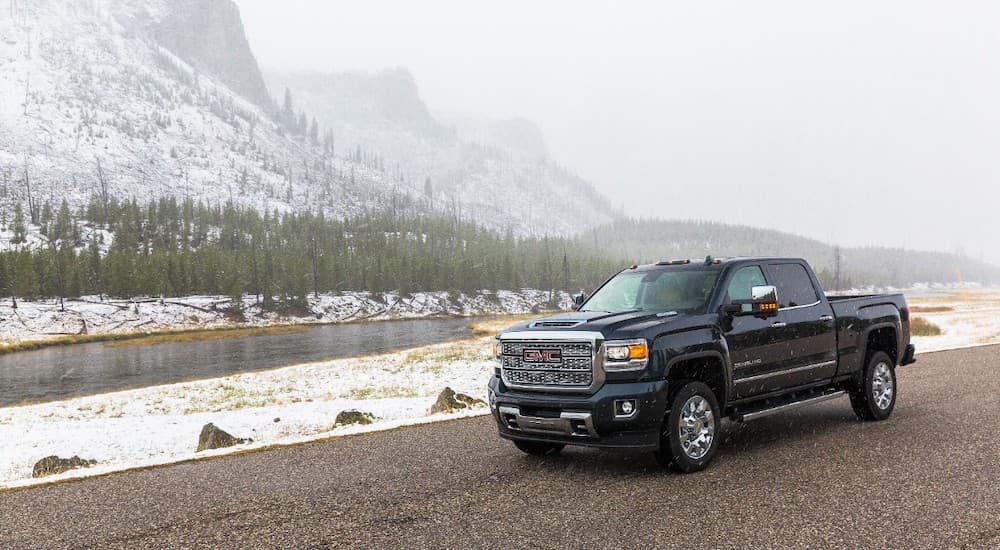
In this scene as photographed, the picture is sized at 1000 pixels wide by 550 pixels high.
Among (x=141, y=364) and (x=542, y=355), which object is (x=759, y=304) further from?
(x=141, y=364)

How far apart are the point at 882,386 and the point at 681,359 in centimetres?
489

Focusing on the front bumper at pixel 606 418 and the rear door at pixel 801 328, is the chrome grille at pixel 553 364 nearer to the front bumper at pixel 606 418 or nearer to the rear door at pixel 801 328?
the front bumper at pixel 606 418

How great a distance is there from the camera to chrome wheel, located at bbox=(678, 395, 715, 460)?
7539 millimetres

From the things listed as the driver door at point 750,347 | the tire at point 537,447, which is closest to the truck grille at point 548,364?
the tire at point 537,447

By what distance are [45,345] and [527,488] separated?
8199cm

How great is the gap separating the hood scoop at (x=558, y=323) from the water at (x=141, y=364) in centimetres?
2942

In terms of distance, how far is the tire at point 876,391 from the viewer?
10.1 meters

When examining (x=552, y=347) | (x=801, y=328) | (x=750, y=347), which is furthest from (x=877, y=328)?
(x=552, y=347)

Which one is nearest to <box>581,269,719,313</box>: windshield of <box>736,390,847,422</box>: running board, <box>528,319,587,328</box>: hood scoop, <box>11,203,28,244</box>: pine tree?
<box>528,319,587,328</box>: hood scoop

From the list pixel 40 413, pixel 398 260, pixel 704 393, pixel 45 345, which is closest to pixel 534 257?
pixel 398 260

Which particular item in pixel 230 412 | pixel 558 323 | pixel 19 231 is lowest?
pixel 230 412

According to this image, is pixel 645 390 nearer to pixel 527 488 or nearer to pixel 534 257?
pixel 527 488

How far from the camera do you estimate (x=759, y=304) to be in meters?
8.04

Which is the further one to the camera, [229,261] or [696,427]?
[229,261]
